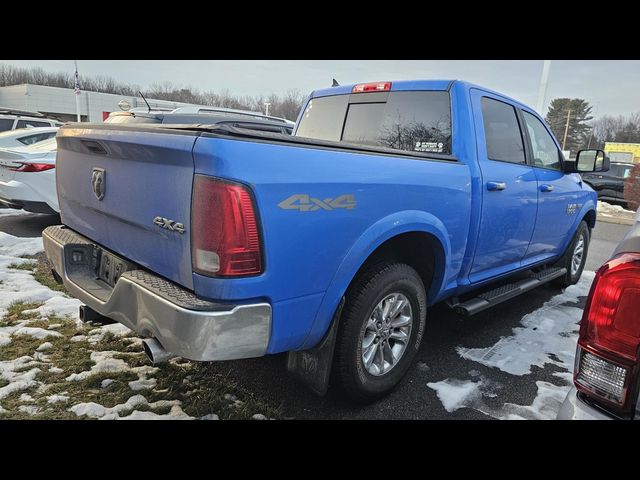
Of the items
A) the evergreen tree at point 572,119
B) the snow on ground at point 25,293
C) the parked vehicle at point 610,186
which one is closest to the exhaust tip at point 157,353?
the snow on ground at point 25,293

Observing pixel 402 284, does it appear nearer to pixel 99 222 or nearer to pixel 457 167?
pixel 457 167

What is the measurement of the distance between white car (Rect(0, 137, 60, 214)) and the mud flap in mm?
5568

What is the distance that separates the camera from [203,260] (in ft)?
6.12

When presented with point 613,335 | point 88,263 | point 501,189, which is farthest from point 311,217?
point 501,189

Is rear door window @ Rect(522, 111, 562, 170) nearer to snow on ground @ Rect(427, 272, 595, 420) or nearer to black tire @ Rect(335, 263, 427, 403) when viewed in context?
snow on ground @ Rect(427, 272, 595, 420)

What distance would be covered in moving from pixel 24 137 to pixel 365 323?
7981 millimetres

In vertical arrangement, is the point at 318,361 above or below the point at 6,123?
below

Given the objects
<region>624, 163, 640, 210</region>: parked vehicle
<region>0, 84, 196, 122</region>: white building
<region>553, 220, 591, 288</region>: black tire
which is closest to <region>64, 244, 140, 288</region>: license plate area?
<region>553, 220, 591, 288</region>: black tire

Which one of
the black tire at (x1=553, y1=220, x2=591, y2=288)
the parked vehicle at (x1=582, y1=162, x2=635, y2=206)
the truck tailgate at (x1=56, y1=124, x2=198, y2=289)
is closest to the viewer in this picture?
the truck tailgate at (x1=56, y1=124, x2=198, y2=289)

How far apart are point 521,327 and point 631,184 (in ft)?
42.2

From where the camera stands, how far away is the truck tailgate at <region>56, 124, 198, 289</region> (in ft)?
6.34

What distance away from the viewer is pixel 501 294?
3.71 metres

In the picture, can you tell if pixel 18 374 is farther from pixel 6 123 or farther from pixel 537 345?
pixel 6 123

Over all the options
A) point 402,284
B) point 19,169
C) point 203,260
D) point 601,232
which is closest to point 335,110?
point 402,284
